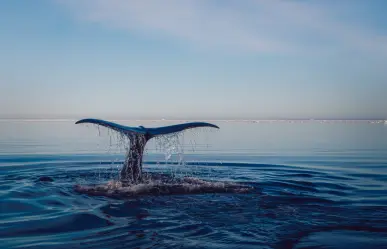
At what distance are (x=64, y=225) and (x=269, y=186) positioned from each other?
5.93 m

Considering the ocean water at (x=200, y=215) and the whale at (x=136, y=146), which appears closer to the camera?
the ocean water at (x=200, y=215)

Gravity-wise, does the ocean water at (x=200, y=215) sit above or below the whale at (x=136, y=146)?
below

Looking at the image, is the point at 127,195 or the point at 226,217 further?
the point at 127,195

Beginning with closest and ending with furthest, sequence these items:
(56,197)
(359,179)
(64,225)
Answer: (64,225) → (56,197) → (359,179)

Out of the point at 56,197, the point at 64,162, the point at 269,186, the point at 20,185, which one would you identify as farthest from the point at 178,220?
the point at 64,162

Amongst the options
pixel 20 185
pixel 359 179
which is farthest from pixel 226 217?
pixel 359 179

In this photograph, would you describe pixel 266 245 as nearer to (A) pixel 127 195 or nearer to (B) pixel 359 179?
(A) pixel 127 195

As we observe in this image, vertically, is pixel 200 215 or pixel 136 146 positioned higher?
pixel 136 146

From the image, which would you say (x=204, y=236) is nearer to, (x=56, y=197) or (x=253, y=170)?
(x=56, y=197)

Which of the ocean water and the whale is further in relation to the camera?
the whale

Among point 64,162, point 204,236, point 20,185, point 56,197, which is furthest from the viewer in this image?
point 64,162

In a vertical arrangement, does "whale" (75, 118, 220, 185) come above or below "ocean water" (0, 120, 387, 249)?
above

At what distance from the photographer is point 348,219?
701 centimetres

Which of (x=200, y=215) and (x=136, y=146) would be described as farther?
(x=136, y=146)
